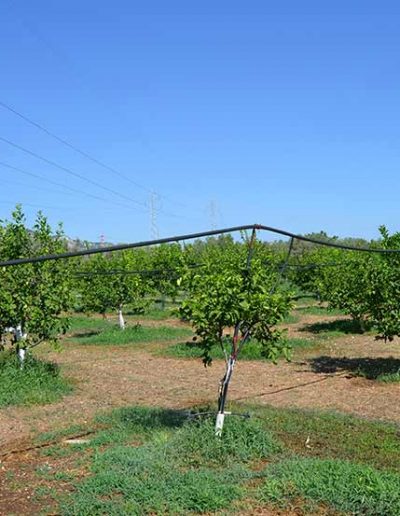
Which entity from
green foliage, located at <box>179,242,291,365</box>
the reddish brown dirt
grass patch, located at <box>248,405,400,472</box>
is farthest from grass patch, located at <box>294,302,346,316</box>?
green foliage, located at <box>179,242,291,365</box>

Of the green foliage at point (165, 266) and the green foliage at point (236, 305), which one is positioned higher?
the green foliage at point (165, 266)

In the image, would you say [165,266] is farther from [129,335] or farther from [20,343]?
[20,343]

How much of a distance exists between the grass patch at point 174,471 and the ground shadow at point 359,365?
5.78 metres

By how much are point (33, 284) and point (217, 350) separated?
5.88 m

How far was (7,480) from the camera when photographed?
20.6 feet

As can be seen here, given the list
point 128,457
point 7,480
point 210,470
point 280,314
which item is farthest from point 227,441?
point 7,480

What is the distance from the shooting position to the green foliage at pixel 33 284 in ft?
35.8

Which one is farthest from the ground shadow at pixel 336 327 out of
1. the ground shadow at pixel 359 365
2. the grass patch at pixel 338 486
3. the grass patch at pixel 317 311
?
the grass patch at pixel 338 486

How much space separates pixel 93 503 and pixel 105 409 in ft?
13.7

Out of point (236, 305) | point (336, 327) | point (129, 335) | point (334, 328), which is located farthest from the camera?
point (336, 327)

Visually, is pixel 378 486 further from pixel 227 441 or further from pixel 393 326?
pixel 393 326

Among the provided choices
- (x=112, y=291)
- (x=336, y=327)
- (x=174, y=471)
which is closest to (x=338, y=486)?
(x=174, y=471)

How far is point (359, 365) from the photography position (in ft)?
43.3

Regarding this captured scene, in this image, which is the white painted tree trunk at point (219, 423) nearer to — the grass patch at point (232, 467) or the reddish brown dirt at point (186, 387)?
the grass patch at point (232, 467)
